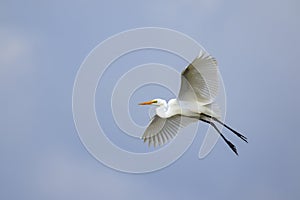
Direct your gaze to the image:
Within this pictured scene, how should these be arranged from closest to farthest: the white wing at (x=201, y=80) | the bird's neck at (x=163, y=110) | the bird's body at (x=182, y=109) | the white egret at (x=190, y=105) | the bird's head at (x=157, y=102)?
the white wing at (x=201, y=80)
the white egret at (x=190, y=105)
the bird's body at (x=182, y=109)
the bird's neck at (x=163, y=110)
the bird's head at (x=157, y=102)

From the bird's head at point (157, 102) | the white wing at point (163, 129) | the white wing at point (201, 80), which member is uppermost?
the white wing at point (201, 80)

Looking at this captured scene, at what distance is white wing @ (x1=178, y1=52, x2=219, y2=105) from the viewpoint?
8344 mm

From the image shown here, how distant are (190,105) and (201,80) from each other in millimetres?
785

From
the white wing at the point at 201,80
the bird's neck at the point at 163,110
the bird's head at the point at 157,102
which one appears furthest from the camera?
the bird's head at the point at 157,102

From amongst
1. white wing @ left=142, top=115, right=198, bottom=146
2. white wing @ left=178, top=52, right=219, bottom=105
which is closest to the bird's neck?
white wing @ left=142, top=115, right=198, bottom=146

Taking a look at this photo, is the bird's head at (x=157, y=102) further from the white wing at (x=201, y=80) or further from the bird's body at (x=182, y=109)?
the white wing at (x=201, y=80)

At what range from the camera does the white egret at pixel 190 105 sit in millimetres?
8453

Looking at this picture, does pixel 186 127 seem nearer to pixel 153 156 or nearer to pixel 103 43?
pixel 153 156

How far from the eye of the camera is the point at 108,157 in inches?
372

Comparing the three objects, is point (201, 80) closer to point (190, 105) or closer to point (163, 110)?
point (190, 105)

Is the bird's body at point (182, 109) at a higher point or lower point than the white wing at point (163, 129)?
higher

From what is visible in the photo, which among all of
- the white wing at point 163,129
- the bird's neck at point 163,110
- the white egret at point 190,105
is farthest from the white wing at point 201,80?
the white wing at point 163,129

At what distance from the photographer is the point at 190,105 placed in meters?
9.40

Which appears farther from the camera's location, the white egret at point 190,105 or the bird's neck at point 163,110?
the bird's neck at point 163,110
